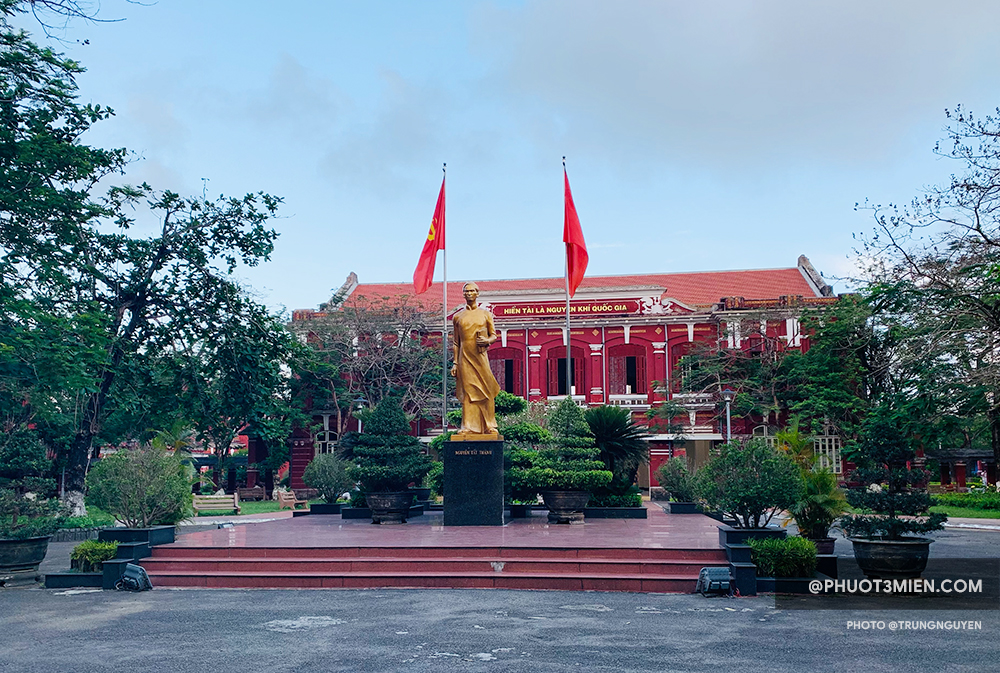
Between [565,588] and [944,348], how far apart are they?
6.93 m

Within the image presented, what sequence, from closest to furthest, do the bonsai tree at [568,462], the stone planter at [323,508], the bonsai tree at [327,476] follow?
the bonsai tree at [568,462], the stone planter at [323,508], the bonsai tree at [327,476]

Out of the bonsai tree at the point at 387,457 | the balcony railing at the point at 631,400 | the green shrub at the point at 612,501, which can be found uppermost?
the balcony railing at the point at 631,400

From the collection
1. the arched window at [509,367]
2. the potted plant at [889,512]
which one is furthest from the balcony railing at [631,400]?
the potted plant at [889,512]

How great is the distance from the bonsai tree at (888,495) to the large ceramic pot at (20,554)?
11.4 meters

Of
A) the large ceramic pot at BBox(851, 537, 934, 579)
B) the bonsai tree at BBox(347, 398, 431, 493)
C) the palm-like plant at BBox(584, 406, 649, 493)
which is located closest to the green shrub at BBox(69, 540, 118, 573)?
the bonsai tree at BBox(347, 398, 431, 493)

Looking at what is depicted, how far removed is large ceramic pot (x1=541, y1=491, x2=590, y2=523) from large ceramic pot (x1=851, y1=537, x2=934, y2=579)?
610 cm

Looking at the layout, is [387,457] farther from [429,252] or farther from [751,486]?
[751,486]

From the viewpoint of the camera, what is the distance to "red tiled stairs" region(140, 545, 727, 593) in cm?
1106

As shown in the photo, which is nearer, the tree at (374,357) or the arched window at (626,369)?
the tree at (374,357)

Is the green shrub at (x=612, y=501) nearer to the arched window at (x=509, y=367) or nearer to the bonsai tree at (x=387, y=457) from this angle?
the bonsai tree at (x=387, y=457)

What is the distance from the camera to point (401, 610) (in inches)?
374

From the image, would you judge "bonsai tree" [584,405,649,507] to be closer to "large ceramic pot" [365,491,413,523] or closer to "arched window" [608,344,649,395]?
"large ceramic pot" [365,491,413,523]

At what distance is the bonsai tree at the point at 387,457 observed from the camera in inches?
621

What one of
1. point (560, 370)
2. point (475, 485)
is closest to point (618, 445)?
point (475, 485)
